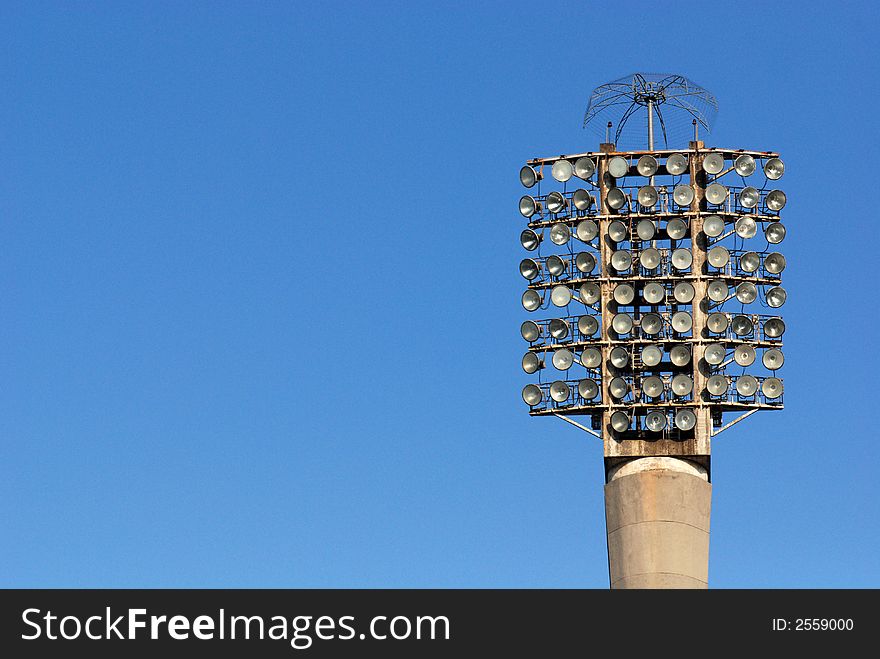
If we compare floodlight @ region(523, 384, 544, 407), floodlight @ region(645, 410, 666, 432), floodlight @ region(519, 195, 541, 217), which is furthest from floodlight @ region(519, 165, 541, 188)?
floodlight @ region(645, 410, 666, 432)

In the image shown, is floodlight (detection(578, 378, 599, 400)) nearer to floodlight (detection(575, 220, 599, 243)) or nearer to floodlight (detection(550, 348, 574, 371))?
floodlight (detection(550, 348, 574, 371))

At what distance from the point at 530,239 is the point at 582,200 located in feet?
10.6

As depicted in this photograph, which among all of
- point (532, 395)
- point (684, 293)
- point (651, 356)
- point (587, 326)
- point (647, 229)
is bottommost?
point (532, 395)

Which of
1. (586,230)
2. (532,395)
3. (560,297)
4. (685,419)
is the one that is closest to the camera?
(685,419)

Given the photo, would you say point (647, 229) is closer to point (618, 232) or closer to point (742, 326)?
point (618, 232)

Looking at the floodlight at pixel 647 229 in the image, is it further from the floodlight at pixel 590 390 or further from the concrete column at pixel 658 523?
the concrete column at pixel 658 523

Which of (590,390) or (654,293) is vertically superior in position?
(654,293)

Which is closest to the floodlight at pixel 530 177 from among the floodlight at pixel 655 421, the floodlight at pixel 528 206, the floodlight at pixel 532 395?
the floodlight at pixel 528 206

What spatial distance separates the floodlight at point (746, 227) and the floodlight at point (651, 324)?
5987 mm

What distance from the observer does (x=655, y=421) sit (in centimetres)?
13325

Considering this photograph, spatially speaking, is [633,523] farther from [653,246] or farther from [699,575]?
[653,246]

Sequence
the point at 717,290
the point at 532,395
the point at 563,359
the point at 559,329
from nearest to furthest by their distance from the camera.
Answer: the point at 717,290 < the point at 563,359 < the point at 559,329 < the point at 532,395

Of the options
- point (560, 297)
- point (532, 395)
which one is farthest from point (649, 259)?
point (532, 395)
